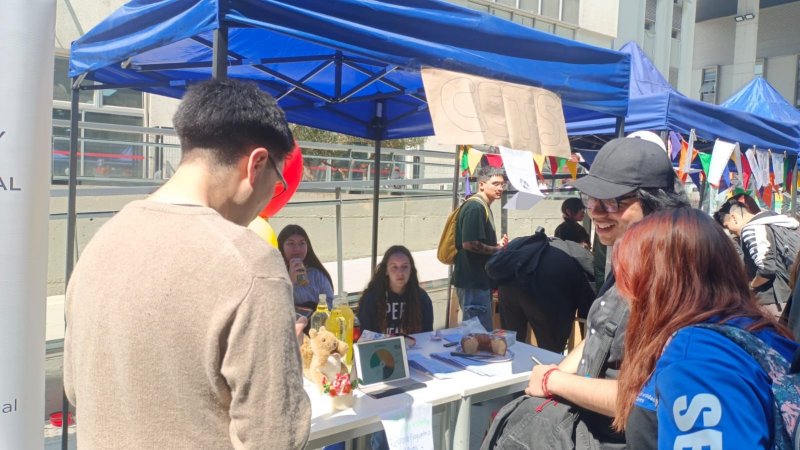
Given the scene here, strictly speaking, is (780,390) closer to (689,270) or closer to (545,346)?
(689,270)

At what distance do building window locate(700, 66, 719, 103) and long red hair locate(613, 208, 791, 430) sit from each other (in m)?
27.4

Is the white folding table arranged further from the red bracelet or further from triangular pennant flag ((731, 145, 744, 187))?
triangular pennant flag ((731, 145, 744, 187))

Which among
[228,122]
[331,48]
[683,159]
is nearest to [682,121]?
[683,159]

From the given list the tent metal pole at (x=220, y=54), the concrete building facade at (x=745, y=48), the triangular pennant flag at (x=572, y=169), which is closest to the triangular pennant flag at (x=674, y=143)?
the triangular pennant flag at (x=572, y=169)

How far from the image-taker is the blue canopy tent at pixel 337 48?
232 centimetres

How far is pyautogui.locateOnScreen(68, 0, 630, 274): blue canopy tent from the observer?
2322mm

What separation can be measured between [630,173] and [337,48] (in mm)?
1238

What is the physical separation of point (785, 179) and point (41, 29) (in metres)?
7.26

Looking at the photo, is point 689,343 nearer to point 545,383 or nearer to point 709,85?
point 545,383

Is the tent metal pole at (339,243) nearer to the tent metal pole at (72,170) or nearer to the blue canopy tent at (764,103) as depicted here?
the tent metal pole at (72,170)

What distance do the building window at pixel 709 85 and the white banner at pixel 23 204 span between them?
27.7 metres

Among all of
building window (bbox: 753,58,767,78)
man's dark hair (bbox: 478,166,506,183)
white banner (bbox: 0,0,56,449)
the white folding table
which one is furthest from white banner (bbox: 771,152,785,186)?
building window (bbox: 753,58,767,78)

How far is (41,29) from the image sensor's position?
1.84 meters

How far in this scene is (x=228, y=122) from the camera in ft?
3.69
